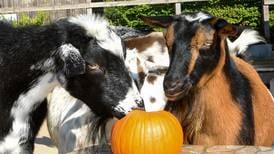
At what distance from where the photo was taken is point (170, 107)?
13.0ft

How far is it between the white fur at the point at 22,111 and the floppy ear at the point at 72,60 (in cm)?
18

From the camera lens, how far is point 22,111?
3.72 metres

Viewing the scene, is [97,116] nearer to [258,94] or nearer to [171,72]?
[171,72]

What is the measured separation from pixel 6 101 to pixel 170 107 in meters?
1.13

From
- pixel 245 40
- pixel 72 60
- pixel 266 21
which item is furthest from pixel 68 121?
pixel 266 21

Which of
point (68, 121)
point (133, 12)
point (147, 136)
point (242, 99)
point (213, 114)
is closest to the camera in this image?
point (147, 136)

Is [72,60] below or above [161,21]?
below

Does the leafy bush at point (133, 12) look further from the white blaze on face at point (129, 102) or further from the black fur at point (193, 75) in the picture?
the white blaze on face at point (129, 102)

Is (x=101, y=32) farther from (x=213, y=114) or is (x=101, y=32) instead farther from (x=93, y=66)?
(x=213, y=114)

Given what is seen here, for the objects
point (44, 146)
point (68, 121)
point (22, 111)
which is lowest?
point (44, 146)

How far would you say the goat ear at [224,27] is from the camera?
12.1 feet

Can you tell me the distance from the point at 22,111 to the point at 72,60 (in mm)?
510

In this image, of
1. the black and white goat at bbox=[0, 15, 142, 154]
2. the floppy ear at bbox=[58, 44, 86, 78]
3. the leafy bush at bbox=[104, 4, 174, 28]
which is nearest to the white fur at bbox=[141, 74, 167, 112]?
the black and white goat at bbox=[0, 15, 142, 154]

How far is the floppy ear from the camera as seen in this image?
3.56 m
